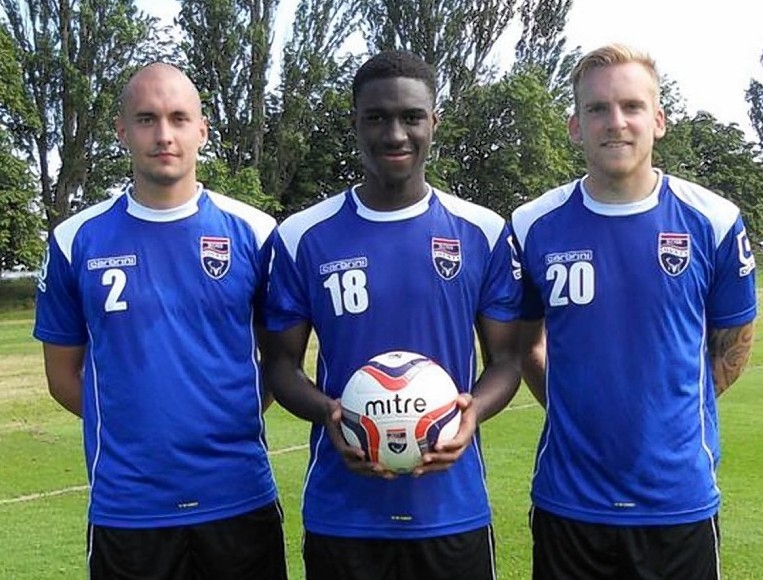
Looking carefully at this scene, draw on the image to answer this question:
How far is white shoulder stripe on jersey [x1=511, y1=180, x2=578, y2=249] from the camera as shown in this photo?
336cm

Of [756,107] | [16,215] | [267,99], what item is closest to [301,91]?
[267,99]

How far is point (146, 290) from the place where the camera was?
3.26 meters

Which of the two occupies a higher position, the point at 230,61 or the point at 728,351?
the point at 230,61

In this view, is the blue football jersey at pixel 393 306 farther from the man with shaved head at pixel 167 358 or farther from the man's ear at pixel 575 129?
the man's ear at pixel 575 129

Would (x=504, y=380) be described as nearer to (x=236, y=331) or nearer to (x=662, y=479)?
(x=662, y=479)

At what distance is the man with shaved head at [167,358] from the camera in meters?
3.24

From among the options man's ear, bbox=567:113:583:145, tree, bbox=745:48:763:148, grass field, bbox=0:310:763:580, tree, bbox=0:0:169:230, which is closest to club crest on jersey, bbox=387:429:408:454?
man's ear, bbox=567:113:583:145

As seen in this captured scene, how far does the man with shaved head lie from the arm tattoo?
155 centimetres

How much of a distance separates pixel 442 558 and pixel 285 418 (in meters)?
7.29

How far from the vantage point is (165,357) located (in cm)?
323

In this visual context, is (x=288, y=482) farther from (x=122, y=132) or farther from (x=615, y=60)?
(x=615, y=60)

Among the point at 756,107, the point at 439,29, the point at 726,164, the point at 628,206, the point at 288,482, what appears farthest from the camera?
the point at 756,107

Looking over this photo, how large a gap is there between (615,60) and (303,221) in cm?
113

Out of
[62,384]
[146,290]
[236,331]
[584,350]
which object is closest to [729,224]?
[584,350]
